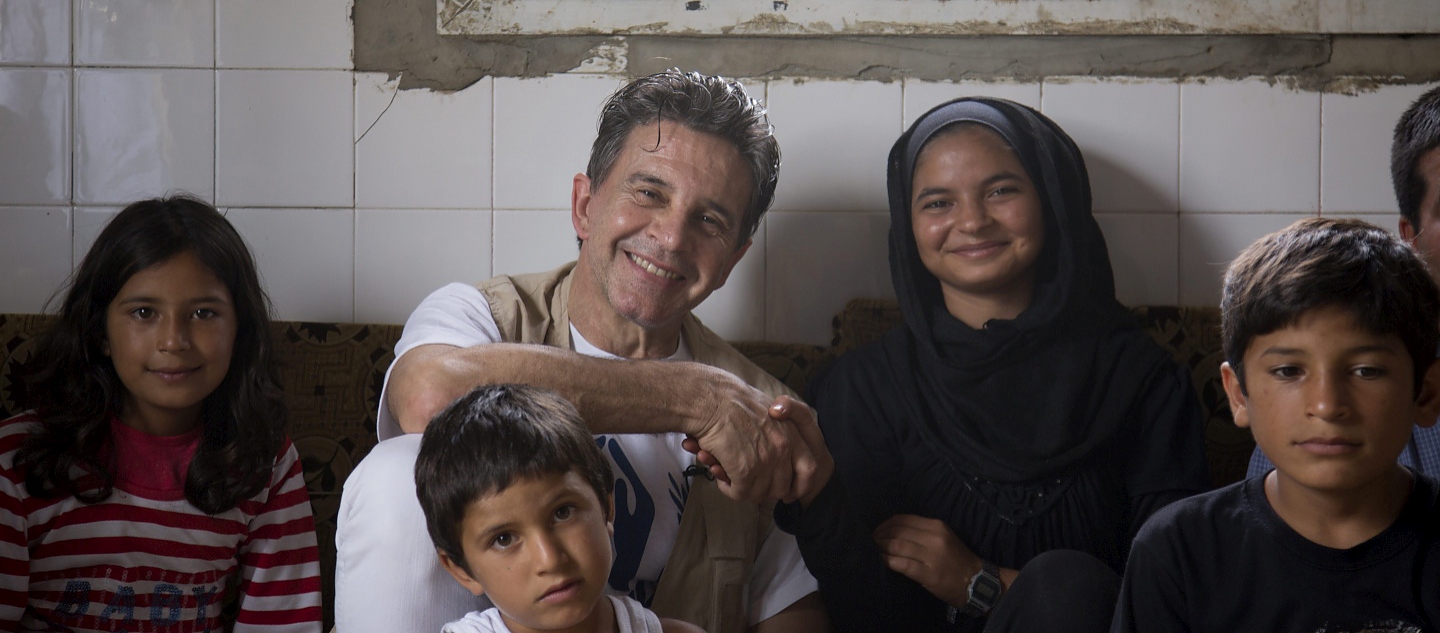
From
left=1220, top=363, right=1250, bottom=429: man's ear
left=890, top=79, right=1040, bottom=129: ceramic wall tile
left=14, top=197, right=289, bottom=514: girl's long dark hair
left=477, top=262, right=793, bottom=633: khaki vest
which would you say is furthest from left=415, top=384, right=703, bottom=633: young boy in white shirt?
left=890, top=79, right=1040, bottom=129: ceramic wall tile

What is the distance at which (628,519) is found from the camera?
6.12 ft

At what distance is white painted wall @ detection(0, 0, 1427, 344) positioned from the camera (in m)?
2.51

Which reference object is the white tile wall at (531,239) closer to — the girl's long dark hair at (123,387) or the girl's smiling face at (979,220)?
the girl's long dark hair at (123,387)

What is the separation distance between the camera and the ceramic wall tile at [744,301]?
254cm

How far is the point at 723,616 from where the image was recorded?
1904mm

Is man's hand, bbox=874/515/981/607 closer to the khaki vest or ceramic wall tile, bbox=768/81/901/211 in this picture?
the khaki vest

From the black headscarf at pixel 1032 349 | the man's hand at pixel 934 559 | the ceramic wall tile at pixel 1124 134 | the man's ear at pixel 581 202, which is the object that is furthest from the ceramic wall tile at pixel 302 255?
the ceramic wall tile at pixel 1124 134

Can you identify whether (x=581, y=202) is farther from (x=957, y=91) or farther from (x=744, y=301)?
(x=957, y=91)

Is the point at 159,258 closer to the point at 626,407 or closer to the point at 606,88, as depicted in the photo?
the point at 626,407

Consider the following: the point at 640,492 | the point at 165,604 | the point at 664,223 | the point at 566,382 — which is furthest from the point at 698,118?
the point at 165,604

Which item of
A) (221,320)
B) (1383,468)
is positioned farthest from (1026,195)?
(221,320)

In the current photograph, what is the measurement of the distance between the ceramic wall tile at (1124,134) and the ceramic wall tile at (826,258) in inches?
20.1

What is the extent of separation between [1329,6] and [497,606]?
7.56ft

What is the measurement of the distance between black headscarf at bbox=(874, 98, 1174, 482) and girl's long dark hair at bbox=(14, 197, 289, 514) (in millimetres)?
1231
